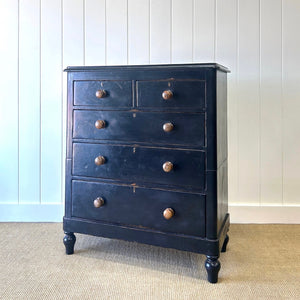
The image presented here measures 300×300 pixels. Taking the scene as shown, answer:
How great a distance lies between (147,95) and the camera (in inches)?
70.1

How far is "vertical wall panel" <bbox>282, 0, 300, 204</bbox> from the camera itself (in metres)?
2.40

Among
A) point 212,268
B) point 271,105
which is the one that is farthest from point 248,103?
point 212,268

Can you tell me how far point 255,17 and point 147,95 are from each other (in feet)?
3.58

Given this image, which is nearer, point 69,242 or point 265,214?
point 69,242

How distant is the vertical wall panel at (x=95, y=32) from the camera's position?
8.14 ft

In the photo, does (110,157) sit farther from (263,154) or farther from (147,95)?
(263,154)

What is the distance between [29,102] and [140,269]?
1365mm

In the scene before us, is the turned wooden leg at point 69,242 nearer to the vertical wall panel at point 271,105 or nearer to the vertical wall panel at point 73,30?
the vertical wall panel at point 73,30

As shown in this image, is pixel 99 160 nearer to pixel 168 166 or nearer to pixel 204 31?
pixel 168 166

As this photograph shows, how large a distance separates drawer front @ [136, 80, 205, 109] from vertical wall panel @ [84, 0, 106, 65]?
820 millimetres

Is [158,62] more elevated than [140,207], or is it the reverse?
[158,62]

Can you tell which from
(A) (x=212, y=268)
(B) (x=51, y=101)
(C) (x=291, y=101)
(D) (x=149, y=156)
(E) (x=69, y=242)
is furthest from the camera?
(B) (x=51, y=101)

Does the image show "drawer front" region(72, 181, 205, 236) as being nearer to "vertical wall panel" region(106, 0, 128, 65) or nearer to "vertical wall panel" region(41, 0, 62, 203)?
"vertical wall panel" region(41, 0, 62, 203)

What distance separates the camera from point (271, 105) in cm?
243
